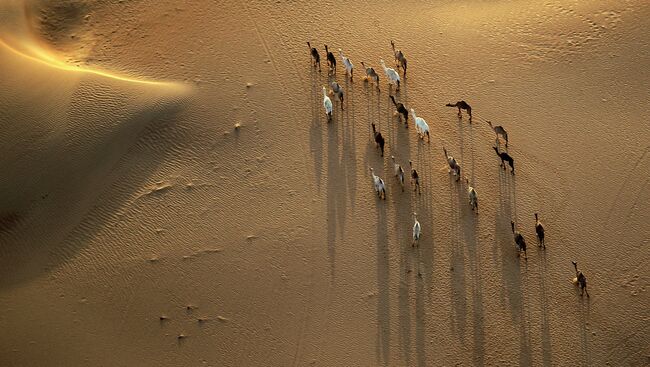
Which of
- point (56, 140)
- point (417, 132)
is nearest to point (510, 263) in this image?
point (417, 132)

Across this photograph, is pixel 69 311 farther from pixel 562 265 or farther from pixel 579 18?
pixel 579 18

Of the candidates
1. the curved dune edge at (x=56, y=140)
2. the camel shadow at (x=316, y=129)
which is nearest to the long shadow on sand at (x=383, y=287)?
the camel shadow at (x=316, y=129)

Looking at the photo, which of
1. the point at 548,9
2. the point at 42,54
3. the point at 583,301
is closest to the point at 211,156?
the point at 42,54

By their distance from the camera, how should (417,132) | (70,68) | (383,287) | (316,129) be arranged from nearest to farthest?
(383,287)
(417,132)
(316,129)
(70,68)

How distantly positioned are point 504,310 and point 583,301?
1792mm

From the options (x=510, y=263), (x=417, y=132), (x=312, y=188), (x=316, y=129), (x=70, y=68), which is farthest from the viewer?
(x=70, y=68)

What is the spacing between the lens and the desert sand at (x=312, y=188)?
49.9 feet

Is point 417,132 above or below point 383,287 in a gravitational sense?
above

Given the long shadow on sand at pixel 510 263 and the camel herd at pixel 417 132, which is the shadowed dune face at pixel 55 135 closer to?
the camel herd at pixel 417 132

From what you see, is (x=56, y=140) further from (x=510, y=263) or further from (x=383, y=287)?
(x=510, y=263)

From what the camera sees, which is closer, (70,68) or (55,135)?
(55,135)

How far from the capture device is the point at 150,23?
21609 millimetres

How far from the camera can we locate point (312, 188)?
17438mm

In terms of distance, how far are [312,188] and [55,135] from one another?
22.8 feet
